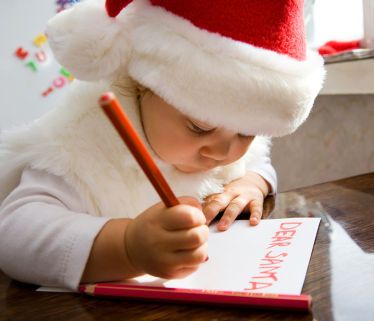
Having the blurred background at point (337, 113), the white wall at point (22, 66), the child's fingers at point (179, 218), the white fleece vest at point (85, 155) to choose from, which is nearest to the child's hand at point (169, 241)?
the child's fingers at point (179, 218)

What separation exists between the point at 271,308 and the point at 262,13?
0.27m

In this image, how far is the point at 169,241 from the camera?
1.14 feet

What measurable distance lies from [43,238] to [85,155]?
0.12m

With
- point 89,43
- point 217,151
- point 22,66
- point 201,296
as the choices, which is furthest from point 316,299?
point 22,66

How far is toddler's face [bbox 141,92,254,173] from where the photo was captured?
0.48m

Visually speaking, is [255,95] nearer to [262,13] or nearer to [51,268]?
[262,13]

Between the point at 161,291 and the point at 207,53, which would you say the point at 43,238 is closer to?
the point at 161,291

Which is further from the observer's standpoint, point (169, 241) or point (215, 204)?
point (215, 204)

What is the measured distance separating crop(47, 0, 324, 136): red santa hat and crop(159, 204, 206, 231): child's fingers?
13cm

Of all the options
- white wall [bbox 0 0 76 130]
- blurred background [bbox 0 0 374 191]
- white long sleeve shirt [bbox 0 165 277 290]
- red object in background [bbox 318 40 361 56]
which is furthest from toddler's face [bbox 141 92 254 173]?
white wall [bbox 0 0 76 130]

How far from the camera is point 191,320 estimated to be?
0.32 metres

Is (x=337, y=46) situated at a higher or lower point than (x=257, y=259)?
higher

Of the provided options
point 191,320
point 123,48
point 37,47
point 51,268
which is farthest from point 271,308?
point 37,47

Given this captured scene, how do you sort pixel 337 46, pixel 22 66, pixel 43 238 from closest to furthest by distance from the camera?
pixel 43 238
pixel 337 46
pixel 22 66
